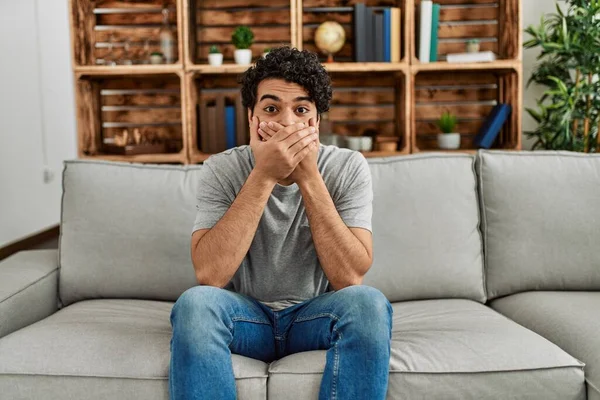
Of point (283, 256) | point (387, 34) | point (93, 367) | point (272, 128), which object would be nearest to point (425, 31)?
point (387, 34)

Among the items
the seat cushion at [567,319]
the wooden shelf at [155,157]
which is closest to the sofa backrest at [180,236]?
the seat cushion at [567,319]

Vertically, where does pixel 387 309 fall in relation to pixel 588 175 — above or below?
below

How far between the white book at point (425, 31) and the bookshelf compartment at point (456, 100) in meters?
0.32

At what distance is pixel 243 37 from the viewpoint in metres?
3.10

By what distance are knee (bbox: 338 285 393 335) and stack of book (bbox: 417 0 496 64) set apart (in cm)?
182

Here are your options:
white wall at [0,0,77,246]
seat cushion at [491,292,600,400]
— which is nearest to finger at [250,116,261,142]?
seat cushion at [491,292,600,400]

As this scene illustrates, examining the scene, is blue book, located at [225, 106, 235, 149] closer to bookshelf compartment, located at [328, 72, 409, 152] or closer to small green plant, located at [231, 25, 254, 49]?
small green plant, located at [231, 25, 254, 49]

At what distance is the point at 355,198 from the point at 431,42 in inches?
63.2

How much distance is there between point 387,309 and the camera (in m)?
1.50

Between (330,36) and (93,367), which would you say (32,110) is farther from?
(93,367)

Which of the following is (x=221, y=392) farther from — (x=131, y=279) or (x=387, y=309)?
(x=131, y=279)

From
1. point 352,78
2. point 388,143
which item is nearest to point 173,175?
point 388,143

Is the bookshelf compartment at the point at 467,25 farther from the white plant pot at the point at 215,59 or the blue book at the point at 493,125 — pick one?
the white plant pot at the point at 215,59

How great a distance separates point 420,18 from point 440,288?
151cm
